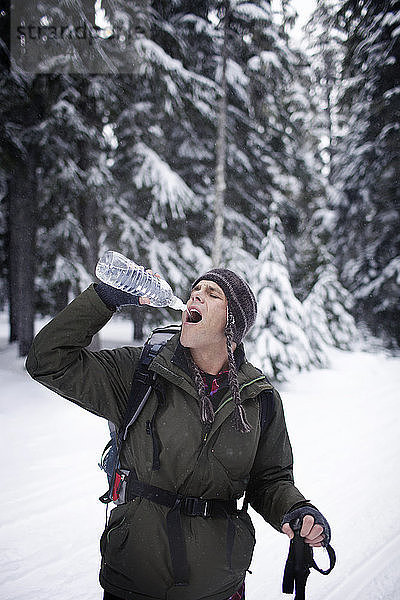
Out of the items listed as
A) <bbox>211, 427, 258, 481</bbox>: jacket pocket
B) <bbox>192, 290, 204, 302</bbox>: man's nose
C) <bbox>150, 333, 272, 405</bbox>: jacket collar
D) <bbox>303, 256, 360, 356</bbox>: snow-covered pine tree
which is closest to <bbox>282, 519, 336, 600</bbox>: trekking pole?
<bbox>211, 427, 258, 481</bbox>: jacket pocket

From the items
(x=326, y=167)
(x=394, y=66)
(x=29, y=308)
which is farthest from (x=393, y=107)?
(x=29, y=308)

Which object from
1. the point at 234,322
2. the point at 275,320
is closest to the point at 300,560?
the point at 234,322

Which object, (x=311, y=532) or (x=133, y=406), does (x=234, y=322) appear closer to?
(x=133, y=406)

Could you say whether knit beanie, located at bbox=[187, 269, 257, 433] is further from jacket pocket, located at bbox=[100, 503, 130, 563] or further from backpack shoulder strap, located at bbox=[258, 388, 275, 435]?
jacket pocket, located at bbox=[100, 503, 130, 563]

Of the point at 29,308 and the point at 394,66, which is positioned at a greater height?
the point at 394,66

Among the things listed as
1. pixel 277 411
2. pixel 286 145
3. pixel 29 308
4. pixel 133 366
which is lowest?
pixel 29 308

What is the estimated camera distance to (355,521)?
4.22 meters

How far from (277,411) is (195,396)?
18.4 inches

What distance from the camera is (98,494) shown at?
15.0 feet

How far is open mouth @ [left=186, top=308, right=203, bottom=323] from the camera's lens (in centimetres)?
199

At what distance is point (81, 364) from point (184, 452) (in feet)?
1.97

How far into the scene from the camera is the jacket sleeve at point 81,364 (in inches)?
66.5

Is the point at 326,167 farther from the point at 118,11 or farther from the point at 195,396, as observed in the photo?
the point at 195,396

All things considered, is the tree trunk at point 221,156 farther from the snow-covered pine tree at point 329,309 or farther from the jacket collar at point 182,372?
the jacket collar at point 182,372
